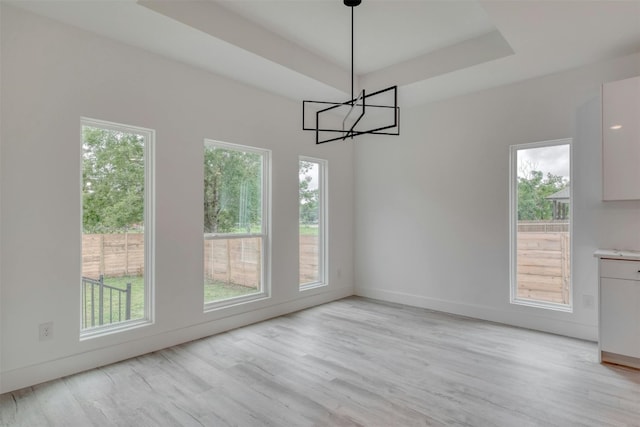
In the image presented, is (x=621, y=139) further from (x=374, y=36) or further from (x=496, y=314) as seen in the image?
(x=374, y=36)

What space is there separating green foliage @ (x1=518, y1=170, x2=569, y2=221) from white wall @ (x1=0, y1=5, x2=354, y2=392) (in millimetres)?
3050

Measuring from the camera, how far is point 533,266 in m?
3.96

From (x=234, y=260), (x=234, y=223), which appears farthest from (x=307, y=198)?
(x=234, y=260)

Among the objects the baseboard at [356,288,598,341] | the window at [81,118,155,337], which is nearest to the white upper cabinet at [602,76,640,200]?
the baseboard at [356,288,598,341]

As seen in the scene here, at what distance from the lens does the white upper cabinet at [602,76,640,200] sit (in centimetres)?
305

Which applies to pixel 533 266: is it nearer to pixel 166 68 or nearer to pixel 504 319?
pixel 504 319

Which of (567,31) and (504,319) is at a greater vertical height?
(567,31)

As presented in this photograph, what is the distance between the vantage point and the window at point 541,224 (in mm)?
3757

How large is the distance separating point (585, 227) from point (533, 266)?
0.67 m

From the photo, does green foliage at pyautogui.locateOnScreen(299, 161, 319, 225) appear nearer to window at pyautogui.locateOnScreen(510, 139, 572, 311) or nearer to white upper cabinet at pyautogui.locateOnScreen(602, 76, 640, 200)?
window at pyautogui.locateOnScreen(510, 139, 572, 311)

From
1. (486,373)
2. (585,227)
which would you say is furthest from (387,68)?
(486,373)

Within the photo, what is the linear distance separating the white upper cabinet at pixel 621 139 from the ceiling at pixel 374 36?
18.1 inches

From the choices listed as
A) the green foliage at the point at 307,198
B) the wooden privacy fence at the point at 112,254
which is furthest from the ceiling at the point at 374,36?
the wooden privacy fence at the point at 112,254

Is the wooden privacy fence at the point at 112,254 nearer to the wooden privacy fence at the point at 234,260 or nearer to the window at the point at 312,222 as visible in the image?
the wooden privacy fence at the point at 234,260
